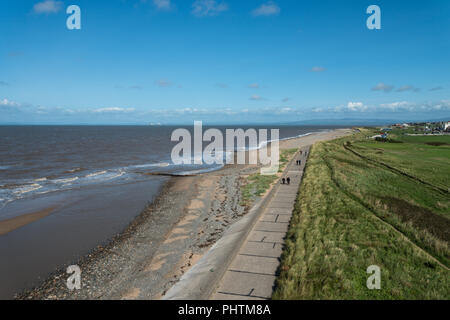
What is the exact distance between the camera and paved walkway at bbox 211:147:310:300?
25.0 ft

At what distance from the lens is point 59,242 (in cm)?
1427

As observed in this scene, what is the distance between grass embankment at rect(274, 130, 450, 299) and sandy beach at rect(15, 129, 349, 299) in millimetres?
4989

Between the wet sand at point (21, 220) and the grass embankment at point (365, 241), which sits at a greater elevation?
the grass embankment at point (365, 241)

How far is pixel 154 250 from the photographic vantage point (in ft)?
42.4

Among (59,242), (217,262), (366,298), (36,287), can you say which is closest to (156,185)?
(59,242)

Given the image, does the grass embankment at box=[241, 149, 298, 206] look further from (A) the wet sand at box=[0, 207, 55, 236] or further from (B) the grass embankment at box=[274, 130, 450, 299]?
(A) the wet sand at box=[0, 207, 55, 236]

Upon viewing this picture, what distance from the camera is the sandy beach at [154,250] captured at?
31.9 ft

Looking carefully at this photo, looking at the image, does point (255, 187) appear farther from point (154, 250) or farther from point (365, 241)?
point (365, 241)

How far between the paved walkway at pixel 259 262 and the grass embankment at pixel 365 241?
18.5 inches

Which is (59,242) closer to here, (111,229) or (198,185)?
(111,229)

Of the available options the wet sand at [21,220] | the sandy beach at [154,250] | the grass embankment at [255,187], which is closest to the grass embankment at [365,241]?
the grass embankment at [255,187]

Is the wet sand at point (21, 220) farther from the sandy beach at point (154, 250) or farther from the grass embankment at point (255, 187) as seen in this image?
the grass embankment at point (255, 187)

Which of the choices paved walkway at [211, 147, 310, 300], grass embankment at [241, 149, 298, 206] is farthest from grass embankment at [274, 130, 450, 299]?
grass embankment at [241, 149, 298, 206]
